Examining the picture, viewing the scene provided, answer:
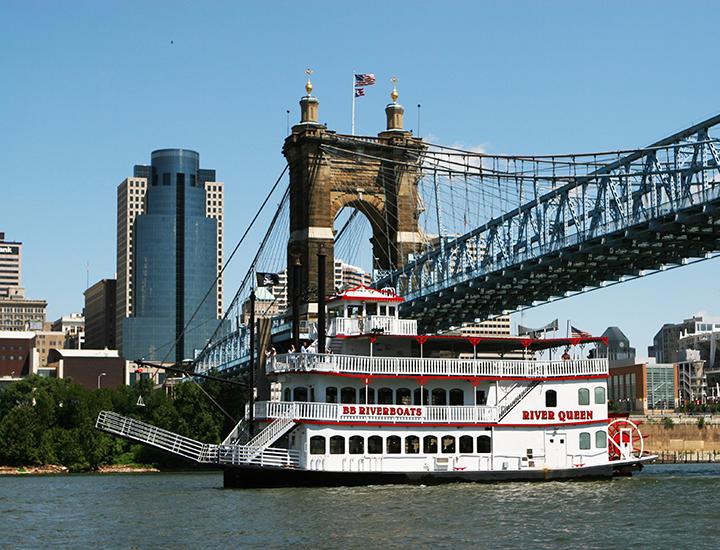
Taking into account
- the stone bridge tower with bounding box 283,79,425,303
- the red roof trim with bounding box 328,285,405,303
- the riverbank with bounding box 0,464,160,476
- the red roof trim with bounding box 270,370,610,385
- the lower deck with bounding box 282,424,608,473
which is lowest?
the riverbank with bounding box 0,464,160,476

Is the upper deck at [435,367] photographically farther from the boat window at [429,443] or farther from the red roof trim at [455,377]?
the boat window at [429,443]

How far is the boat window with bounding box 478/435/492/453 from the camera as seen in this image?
51.5m

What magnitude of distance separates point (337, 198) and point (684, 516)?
61.5 m

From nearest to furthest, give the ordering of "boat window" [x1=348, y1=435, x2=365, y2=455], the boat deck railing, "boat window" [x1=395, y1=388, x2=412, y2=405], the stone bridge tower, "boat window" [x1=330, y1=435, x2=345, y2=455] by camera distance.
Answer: the boat deck railing < "boat window" [x1=330, y1=435, x2=345, y2=455] < "boat window" [x1=348, y1=435, x2=365, y2=455] < "boat window" [x1=395, y1=388, x2=412, y2=405] < the stone bridge tower

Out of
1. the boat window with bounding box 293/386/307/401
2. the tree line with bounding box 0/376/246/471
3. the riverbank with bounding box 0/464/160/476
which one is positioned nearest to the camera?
the boat window with bounding box 293/386/307/401

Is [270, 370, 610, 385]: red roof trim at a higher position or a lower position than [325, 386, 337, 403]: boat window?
higher

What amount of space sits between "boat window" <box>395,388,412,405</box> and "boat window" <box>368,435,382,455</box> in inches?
65.1

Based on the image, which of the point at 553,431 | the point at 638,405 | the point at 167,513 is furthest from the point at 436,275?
A: the point at 638,405

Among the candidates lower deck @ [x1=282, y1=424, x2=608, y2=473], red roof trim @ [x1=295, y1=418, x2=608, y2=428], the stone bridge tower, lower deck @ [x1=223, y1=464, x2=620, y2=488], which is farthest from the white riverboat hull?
the stone bridge tower

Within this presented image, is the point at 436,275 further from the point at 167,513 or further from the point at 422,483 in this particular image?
the point at 167,513

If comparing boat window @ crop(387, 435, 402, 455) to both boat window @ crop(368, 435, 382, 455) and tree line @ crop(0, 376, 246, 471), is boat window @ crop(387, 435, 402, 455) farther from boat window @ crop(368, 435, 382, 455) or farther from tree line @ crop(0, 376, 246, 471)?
tree line @ crop(0, 376, 246, 471)

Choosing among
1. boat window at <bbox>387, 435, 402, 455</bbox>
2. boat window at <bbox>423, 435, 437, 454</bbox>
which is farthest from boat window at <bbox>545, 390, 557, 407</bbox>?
boat window at <bbox>387, 435, 402, 455</bbox>

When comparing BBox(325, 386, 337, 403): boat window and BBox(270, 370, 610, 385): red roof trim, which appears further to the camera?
BBox(325, 386, 337, 403): boat window

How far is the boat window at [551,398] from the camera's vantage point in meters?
52.3
